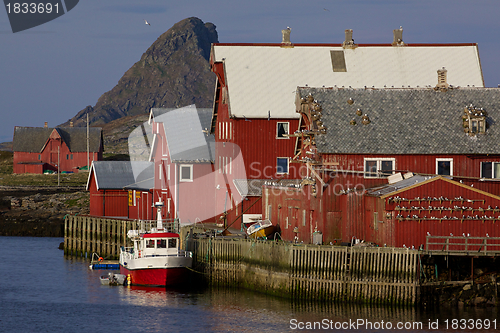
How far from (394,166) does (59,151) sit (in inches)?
3740

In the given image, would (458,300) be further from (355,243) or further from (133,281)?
(133,281)

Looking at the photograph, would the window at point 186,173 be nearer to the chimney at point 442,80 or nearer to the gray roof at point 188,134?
the gray roof at point 188,134

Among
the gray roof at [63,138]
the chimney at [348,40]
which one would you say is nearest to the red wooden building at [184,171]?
the chimney at [348,40]

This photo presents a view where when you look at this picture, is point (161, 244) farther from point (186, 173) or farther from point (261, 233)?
point (186, 173)

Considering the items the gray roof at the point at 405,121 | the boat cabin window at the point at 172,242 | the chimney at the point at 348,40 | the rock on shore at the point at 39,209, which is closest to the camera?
the gray roof at the point at 405,121

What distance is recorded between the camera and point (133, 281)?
1956 inches

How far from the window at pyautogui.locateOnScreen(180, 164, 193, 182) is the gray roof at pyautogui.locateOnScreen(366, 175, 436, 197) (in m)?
21.5

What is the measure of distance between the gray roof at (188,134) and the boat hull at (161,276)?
14228 mm

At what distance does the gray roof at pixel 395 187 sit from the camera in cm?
4094

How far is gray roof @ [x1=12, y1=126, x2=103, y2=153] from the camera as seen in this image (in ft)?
435

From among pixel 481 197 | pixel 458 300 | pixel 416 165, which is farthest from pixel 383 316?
pixel 416 165

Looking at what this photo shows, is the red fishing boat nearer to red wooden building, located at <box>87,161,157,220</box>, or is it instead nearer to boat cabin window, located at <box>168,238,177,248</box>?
boat cabin window, located at <box>168,238,177,248</box>

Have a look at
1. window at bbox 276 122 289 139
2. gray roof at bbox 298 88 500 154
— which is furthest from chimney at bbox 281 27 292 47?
gray roof at bbox 298 88 500 154

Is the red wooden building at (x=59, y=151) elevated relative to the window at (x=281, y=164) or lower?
elevated
